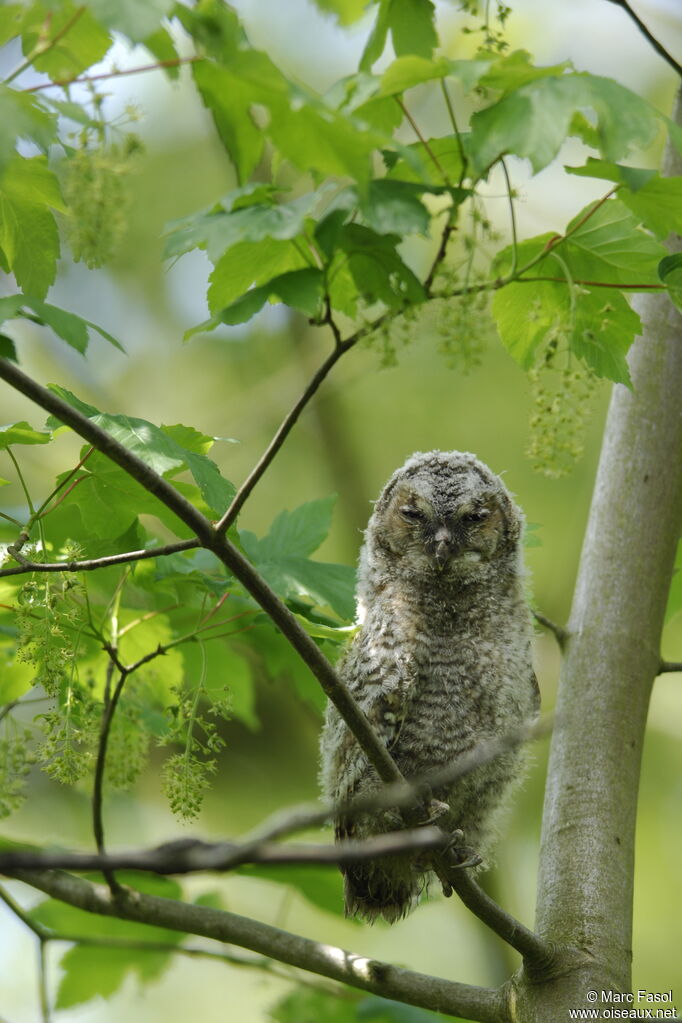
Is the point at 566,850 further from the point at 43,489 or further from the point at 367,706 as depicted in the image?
the point at 43,489

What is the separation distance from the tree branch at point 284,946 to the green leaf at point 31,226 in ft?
3.62

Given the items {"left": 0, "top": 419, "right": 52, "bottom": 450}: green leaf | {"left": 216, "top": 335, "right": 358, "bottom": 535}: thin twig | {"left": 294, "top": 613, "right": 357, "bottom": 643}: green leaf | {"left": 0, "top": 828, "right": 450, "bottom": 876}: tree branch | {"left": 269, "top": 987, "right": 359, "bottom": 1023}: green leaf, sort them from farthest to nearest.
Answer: {"left": 269, "top": 987, "right": 359, "bottom": 1023}: green leaf < {"left": 294, "top": 613, "right": 357, "bottom": 643}: green leaf < {"left": 0, "top": 419, "right": 52, "bottom": 450}: green leaf < {"left": 216, "top": 335, "right": 358, "bottom": 535}: thin twig < {"left": 0, "top": 828, "right": 450, "bottom": 876}: tree branch

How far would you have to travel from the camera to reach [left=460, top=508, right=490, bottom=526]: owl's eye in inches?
118

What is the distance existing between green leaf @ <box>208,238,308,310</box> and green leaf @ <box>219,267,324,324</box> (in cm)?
6

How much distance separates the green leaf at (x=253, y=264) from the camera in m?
1.74

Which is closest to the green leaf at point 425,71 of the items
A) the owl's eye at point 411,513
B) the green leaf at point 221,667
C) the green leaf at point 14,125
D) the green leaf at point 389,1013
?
the green leaf at point 14,125

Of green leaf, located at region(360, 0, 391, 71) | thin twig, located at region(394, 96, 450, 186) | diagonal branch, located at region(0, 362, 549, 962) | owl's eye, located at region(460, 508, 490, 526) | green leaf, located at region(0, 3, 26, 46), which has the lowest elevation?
diagonal branch, located at region(0, 362, 549, 962)

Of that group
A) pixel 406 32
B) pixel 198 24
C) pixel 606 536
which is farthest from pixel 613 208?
pixel 606 536

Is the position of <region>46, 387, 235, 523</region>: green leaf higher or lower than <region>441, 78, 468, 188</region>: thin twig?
lower

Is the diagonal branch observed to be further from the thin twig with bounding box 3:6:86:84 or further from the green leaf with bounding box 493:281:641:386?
the green leaf with bounding box 493:281:641:386

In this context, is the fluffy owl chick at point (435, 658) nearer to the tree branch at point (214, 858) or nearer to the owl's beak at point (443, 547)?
the owl's beak at point (443, 547)

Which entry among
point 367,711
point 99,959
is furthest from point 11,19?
point 99,959

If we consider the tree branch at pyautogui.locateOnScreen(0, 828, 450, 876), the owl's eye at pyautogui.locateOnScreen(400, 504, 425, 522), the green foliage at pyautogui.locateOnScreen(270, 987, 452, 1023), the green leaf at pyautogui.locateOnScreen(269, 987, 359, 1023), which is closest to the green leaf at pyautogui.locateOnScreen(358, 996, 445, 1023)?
the green foliage at pyautogui.locateOnScreen(270, 987, 452, 1023)

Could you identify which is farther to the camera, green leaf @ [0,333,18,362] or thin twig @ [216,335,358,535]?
green leaf @ [0,333,18,362]
